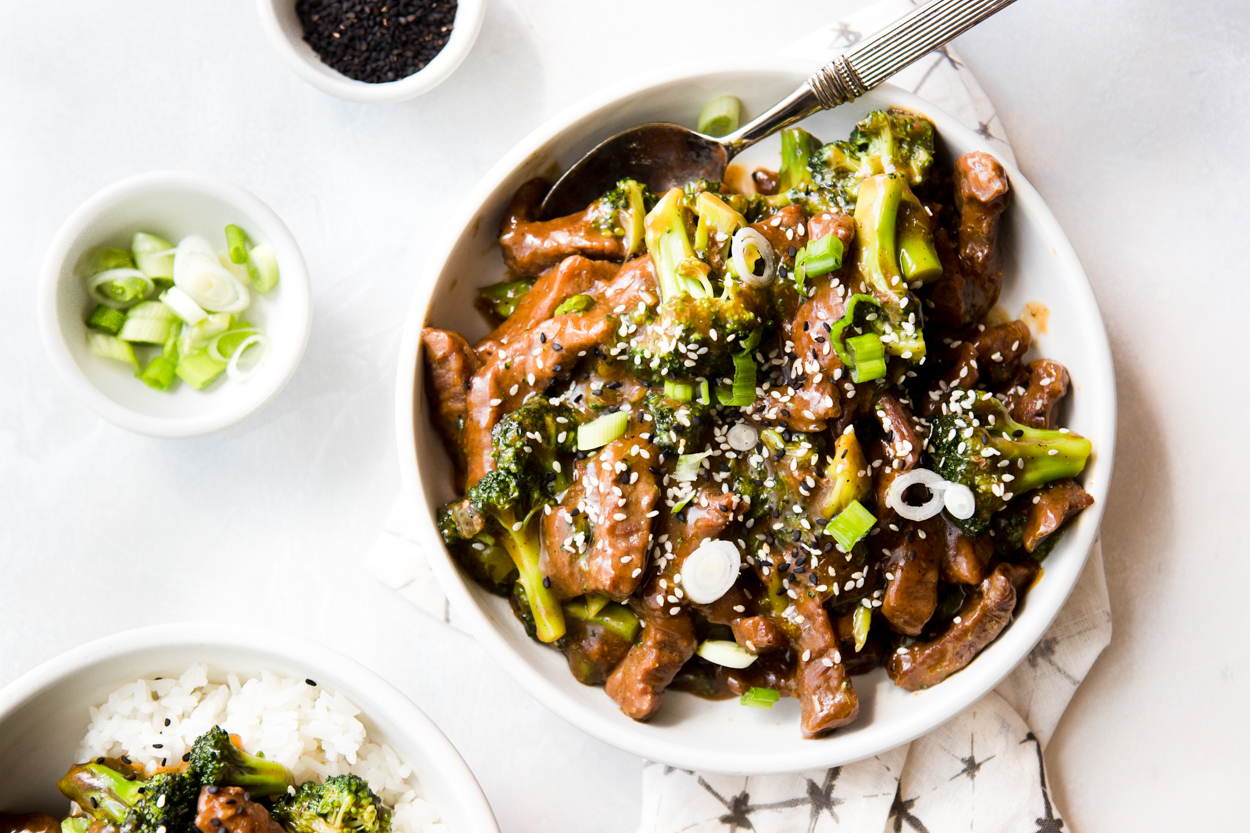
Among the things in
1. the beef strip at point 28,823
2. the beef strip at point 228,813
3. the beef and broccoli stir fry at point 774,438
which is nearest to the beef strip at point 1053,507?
the beef and broccoli stir fry at point 774,438

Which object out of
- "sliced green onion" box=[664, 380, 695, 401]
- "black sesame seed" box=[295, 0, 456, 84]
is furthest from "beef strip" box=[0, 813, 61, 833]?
"black sesame seed" box=[295, 0, 456, 84]

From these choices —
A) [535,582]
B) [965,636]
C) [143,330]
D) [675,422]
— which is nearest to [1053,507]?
[965,636]

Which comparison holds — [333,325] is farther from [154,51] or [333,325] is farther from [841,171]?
[841,171]

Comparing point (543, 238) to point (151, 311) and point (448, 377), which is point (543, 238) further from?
point (151, 311)

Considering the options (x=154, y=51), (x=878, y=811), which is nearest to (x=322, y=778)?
(x=878, y=811)

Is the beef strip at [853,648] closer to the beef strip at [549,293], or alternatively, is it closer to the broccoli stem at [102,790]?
the beef strip at [549,293]

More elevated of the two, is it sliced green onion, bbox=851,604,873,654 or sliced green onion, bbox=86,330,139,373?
sliced green onion, bbox=86,330,139,373

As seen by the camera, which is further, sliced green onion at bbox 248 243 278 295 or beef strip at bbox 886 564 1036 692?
sliced green onion at bbox 248 243 278 295

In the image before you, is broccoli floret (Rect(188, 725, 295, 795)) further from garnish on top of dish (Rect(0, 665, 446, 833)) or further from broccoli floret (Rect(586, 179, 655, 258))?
broccoli floret (Rect(586, 179, 655, 258))
